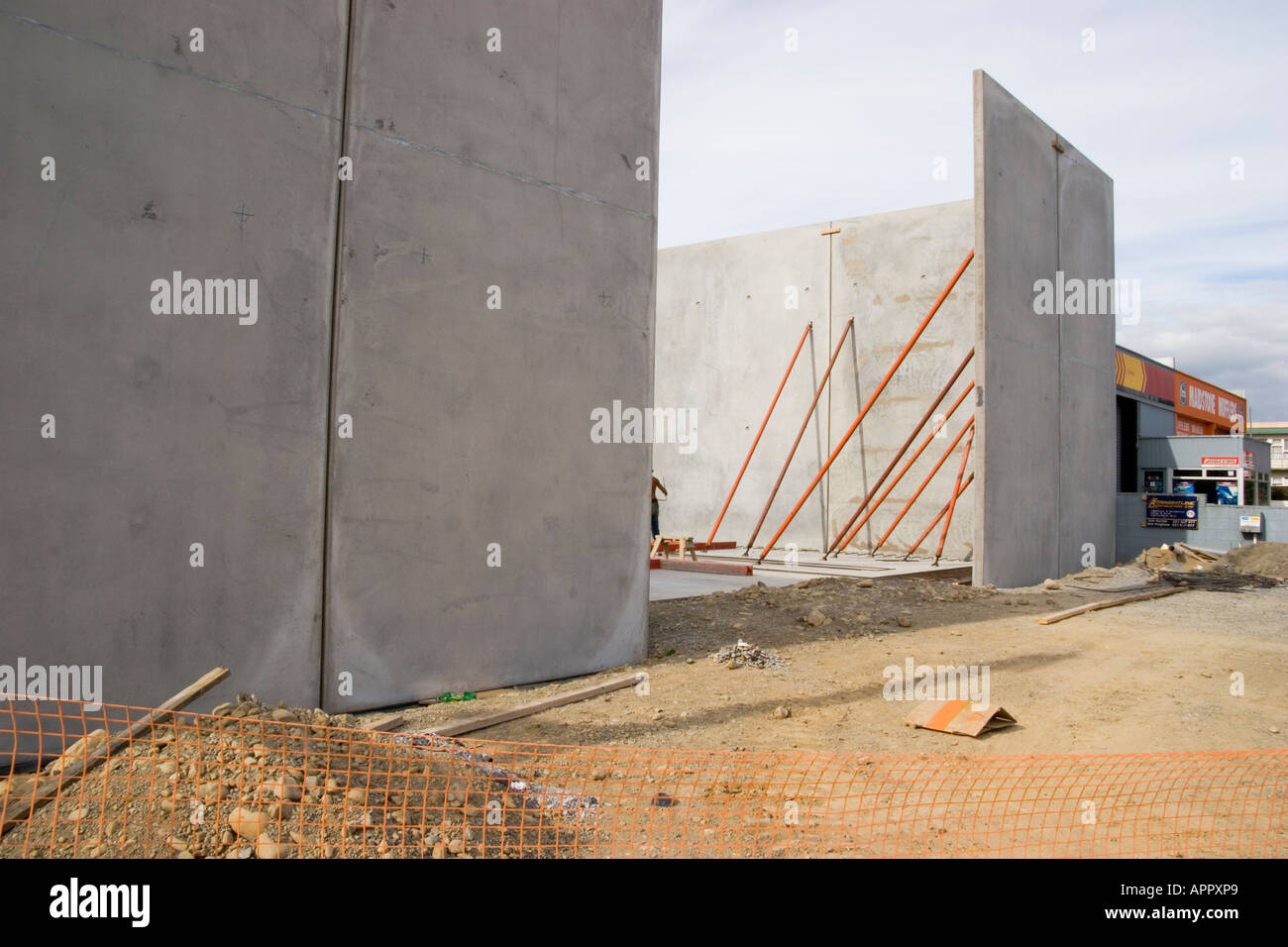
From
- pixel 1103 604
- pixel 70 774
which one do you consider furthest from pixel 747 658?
pixel 1103 604

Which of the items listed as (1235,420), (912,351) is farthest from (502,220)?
(1235,420)

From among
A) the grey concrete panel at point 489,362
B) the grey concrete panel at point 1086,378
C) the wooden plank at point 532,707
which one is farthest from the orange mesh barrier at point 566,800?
the grey concrete panel at point 1086,378

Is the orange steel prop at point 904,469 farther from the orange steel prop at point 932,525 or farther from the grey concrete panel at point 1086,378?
the grey concrete panel at point 1086,378

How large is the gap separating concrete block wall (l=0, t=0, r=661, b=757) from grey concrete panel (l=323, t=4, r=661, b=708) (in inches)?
0.8

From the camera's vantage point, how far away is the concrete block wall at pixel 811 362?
14.2 m

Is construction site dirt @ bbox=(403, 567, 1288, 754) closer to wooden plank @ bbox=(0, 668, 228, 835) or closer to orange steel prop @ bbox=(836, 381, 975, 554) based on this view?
wooden plank @ bbox=(0, 668, 228, 835)

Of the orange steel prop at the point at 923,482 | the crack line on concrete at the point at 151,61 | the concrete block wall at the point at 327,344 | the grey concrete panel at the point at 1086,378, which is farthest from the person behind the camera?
the grey concrete panel at the point at 1086,378

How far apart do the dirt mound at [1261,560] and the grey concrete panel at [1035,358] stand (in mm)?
1984

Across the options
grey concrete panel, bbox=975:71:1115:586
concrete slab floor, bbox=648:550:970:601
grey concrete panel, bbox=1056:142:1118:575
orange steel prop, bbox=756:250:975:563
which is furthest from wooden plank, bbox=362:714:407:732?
grey concrete panel, bbox=1056:142:1118:575

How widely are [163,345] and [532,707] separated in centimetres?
274

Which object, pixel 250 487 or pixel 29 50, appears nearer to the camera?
pixel 29 50

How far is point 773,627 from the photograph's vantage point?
8031 mm
